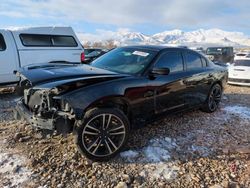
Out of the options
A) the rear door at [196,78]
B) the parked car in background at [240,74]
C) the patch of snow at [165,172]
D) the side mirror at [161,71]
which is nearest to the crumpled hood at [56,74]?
the side mirror at [161,71]

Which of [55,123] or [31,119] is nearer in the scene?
[55,123]

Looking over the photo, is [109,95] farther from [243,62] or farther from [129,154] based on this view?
[243,62]

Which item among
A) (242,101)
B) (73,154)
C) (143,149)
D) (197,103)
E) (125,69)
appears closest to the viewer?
(73,154)

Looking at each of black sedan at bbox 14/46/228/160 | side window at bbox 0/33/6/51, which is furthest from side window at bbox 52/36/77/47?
black sedan at bbox 14/46/228/160

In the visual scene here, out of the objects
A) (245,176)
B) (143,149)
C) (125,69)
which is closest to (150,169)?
(143,149)

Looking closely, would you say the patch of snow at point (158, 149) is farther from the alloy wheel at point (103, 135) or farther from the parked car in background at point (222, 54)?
the parked car in background at point (222, 54)

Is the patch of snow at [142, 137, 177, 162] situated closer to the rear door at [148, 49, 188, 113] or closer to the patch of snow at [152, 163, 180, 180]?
the patch of snow at [152, 163, 180, 180]

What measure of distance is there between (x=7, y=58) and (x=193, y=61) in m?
5.00

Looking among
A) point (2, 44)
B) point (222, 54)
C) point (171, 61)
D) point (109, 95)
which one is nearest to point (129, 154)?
point (109, 95)

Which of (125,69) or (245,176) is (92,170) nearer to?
(125,69)

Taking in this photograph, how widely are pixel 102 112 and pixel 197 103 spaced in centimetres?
272

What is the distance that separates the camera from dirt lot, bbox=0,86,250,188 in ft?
11.6

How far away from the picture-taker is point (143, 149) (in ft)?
14.2

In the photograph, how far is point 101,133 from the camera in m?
3.90
